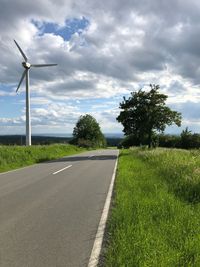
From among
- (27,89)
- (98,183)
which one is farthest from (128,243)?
(27,89)

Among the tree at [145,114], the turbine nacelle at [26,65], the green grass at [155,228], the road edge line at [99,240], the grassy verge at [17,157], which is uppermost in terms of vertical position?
the turbine nacelle at [26,65]

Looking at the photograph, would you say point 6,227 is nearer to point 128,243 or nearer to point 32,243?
point 32,243

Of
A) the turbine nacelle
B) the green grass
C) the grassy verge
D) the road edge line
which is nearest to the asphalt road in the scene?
Result: the road edge line

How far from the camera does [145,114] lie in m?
49.6

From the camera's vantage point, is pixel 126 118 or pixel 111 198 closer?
pixel 111 198

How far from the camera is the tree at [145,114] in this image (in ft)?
164

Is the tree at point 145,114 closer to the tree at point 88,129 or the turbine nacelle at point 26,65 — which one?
the turbine nacelle at point 26,65

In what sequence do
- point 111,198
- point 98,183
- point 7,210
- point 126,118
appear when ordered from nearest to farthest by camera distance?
point 7,210
point 111,198
point 98,183
point 126,118

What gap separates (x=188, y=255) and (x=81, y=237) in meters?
2.19

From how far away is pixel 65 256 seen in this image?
19.4 feet

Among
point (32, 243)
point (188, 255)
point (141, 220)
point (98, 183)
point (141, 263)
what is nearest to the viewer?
point (141, 263)

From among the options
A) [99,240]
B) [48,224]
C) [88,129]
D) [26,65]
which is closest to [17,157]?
[26,65]

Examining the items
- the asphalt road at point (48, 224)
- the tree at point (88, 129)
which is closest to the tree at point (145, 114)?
the asphalt road at point (48, 224)

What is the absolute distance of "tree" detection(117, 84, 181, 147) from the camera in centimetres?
5000
